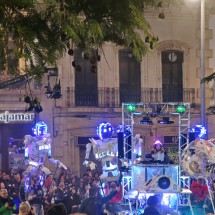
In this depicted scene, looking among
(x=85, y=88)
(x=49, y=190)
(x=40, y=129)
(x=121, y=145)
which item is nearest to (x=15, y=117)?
(x=40, y=129)

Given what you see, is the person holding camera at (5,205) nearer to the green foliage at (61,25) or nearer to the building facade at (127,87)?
the green foliage at (61,25)

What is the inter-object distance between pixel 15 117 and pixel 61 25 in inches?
816

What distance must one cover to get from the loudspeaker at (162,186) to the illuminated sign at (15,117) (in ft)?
33.6

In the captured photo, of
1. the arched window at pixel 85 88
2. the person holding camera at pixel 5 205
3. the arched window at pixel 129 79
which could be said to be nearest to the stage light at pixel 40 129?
the arched window at pixel 85 88

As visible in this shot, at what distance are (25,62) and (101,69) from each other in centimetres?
2172

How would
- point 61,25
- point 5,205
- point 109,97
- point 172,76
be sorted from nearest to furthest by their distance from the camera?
point 61,25 < point 5,205 < point 109,97 < point 172,76

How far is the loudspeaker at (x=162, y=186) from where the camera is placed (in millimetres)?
15445

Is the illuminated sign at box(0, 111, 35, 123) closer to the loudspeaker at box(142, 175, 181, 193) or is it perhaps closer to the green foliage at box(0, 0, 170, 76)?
the loudspeaker at box(142, 175, 181, 193)

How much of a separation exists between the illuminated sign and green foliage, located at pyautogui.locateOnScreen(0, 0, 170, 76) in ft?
66.8

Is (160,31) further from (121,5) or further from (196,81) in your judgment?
(121,5)

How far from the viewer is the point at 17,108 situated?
81.3 feet

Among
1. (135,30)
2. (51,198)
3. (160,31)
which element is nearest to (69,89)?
(160,31)

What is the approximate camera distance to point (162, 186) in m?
15.5

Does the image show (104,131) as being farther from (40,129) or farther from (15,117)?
(15,117)
